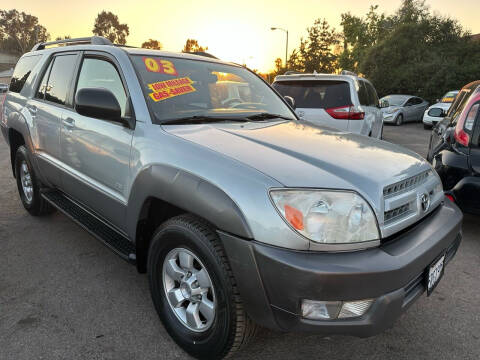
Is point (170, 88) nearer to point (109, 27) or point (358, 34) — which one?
point (358, 34)

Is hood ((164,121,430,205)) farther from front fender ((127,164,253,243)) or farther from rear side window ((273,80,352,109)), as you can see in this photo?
rear side window ((273,80,352,109))

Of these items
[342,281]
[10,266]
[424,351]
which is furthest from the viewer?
[10,266]

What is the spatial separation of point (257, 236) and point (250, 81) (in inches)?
85.1

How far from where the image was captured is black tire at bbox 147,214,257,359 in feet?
5.94

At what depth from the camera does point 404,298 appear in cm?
181

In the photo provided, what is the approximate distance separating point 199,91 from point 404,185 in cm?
159

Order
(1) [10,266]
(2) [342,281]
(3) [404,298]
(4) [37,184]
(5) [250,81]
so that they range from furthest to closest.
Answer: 1. (4) [37,184]
2. (5) [250,81]
3. (1) [10,266]
4. (3) [404,298]
5. (2) [342,281]

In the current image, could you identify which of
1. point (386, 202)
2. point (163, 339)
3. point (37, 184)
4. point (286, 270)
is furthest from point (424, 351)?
point (37, 184)

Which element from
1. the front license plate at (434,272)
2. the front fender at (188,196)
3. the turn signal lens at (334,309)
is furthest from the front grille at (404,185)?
the front fender at (188,196)

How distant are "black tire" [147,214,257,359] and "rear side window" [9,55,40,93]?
3026 mm

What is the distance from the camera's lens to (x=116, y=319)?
249cm

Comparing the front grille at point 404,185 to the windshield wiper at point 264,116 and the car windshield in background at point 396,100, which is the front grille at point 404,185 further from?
the car windshield in background at point 396,100

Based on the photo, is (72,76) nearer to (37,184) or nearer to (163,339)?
(37,184)

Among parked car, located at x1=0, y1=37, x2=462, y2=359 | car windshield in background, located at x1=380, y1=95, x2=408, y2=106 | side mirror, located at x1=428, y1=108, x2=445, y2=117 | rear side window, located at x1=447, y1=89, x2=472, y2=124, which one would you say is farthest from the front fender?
car windshield in background, located at x1=380, y1=95, x2=408, y2=106
